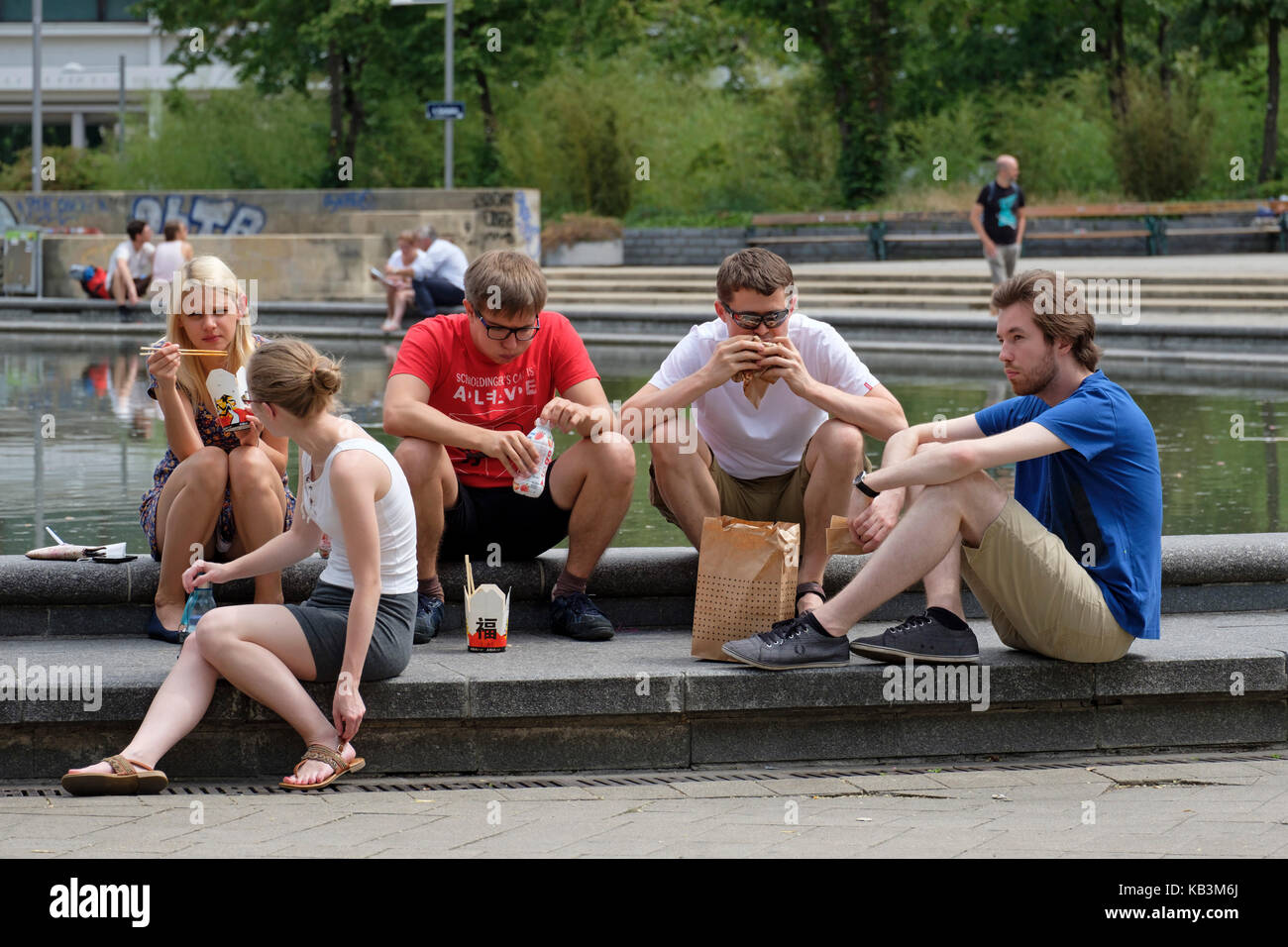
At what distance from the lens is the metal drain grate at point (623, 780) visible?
14.1ft

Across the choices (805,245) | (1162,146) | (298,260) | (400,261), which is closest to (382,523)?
(400,261)

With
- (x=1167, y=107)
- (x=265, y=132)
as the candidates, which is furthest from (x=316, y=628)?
(x=265, y=132)

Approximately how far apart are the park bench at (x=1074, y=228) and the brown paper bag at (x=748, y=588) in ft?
77.3

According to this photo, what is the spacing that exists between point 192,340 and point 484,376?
37.0 inches

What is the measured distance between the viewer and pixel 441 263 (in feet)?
62.9

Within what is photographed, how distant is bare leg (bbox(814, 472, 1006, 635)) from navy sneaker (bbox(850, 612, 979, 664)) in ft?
0.48

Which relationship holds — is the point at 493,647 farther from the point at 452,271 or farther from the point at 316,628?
the point at 452,271

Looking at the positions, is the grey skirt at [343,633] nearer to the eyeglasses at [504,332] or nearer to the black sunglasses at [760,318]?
the eyeglasses at [504,332]

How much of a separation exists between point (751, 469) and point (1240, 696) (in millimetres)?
1674

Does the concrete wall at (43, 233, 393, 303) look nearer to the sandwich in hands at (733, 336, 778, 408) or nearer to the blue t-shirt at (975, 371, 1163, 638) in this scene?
the sandwich in hands at (733, 336, 778, 408)

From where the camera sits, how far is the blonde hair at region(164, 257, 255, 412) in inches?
202

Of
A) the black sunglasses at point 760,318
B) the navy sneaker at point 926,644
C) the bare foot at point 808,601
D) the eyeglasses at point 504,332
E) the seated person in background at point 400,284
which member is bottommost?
the navy sneaker at point 926,644

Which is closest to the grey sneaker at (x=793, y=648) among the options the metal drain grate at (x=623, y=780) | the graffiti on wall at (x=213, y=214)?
the metal drain grate at (x=623, y=780)

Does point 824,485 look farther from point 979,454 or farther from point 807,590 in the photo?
point 979,454
